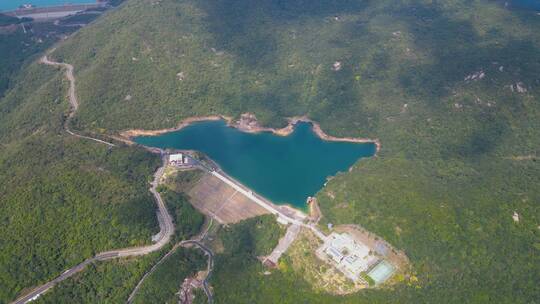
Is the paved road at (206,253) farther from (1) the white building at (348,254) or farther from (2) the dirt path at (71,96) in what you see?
(2) the dirt path at (71,96)

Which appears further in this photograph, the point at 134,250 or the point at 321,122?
the point at 321,122

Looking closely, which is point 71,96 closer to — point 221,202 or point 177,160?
point 177,160

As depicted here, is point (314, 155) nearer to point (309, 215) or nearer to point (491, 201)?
point (309, 215)

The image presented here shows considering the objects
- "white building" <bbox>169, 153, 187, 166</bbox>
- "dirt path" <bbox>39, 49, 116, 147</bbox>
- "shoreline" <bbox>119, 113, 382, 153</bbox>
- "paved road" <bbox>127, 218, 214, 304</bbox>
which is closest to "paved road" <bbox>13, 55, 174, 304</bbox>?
"dirt path" <bbox>39, 49, 116, 147</bbox>

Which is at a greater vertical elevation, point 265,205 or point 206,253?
point 265,205

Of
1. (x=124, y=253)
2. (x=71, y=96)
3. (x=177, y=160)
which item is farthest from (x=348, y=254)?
(x=71, y=96)

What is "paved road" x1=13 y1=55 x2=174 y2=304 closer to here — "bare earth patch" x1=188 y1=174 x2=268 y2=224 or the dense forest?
the dense forest
